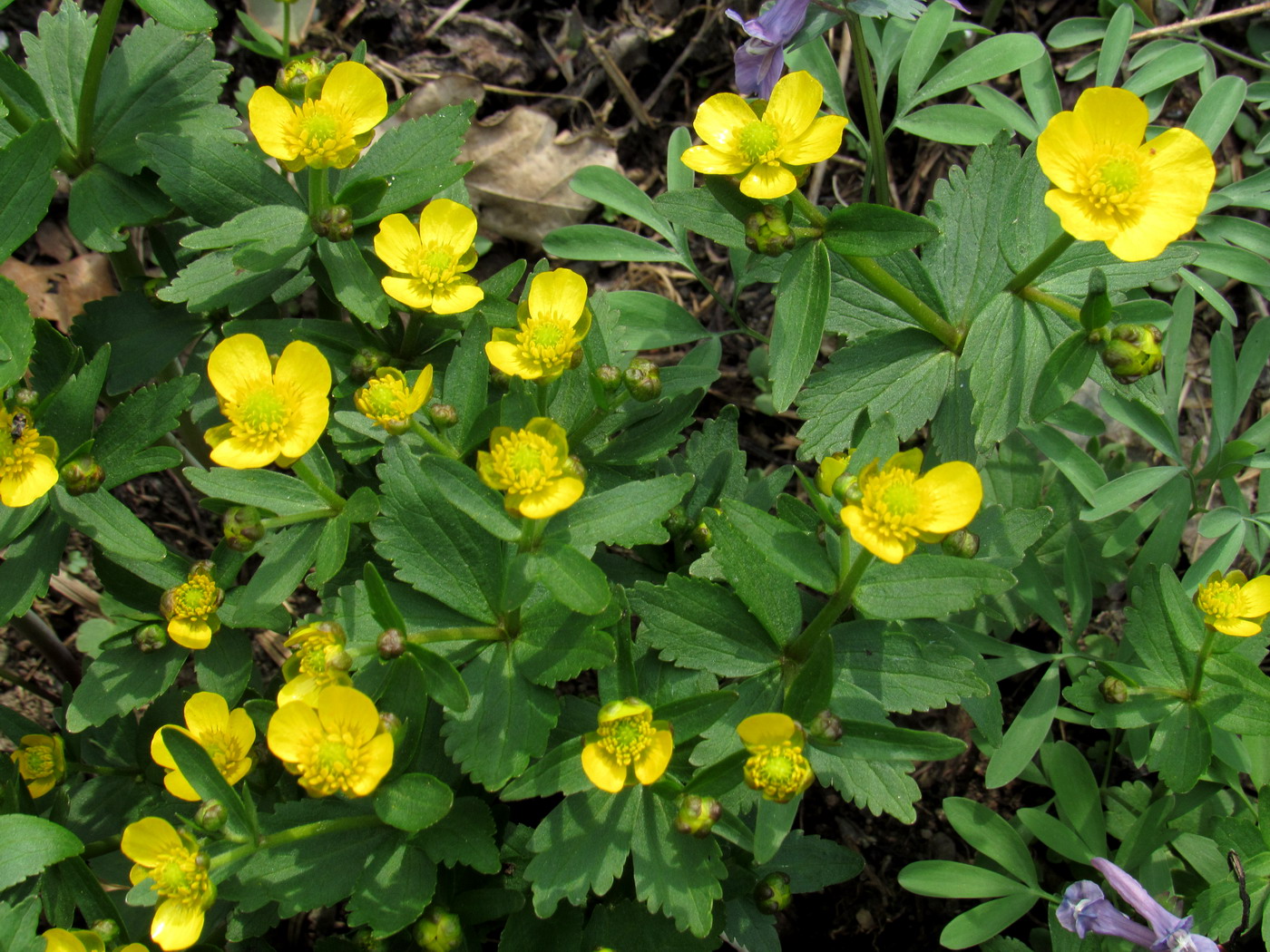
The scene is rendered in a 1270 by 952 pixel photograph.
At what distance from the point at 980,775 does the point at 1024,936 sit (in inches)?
20.3

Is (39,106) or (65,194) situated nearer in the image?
(39,106)

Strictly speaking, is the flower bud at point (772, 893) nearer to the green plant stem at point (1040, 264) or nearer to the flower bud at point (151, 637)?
the green plant stem at point (1040, 264)

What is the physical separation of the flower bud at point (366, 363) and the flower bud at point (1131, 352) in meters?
1.81

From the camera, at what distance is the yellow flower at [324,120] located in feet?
7.57

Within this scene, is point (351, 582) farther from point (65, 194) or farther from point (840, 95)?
point (65, 194)

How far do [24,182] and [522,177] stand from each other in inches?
79.5

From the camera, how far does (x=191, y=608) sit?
8.20 ft

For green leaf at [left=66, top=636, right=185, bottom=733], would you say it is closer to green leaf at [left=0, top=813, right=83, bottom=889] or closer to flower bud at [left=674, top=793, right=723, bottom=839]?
green leaf at [left=0, top=813, right=83, bottom=889]

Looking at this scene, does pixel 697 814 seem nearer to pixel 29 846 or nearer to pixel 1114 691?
pixel 1114 691

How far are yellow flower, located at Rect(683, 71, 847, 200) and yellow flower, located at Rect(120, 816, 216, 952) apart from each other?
71.8 inches

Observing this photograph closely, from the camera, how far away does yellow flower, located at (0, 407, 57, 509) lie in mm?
→ 2205

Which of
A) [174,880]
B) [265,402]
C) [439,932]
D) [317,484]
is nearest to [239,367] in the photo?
[265,402]

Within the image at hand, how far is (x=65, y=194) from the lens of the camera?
3.87 meters

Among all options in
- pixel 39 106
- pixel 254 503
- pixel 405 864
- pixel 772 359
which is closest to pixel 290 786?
pixel 405 864
